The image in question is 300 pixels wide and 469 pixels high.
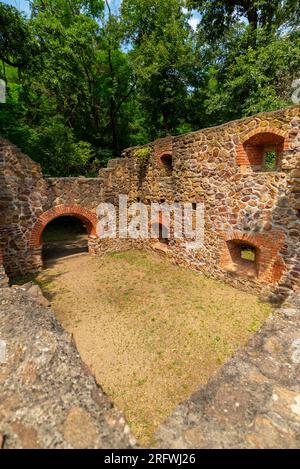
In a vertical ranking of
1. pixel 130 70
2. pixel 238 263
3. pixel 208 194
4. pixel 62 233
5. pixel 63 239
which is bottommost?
pixel 238 263

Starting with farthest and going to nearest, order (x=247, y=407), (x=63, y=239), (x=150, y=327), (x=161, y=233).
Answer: (x=63, y=239)
(x=161, y=233)
(x=150, y=327)
(x=247, y=407)

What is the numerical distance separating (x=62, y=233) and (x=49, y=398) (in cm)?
1235

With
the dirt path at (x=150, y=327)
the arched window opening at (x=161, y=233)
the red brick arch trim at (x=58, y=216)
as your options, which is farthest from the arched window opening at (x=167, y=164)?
the dirt path at (x=150, y=327)

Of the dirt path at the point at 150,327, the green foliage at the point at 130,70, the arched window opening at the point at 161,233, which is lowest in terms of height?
the dirt path at the point at 150,327

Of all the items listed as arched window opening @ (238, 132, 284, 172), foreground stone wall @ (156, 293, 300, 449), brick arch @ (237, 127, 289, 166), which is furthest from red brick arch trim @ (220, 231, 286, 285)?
foreground stone wall @ (156, 293, 300, 449)

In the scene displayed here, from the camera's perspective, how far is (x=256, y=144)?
5.60 metres

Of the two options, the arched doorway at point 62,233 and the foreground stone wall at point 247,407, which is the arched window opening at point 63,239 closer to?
the arched doorway at point 62,233

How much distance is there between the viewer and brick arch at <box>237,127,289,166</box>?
506 centimetres

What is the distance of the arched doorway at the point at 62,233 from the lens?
798cm

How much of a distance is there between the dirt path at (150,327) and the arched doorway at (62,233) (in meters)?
1.22

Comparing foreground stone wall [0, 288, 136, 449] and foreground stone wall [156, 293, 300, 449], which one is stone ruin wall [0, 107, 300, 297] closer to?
foreground stone wall [156, 293, 300, 449]

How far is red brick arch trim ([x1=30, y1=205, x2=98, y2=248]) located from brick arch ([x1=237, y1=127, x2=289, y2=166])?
5712mm

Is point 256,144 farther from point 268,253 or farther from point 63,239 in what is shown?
point 63,239

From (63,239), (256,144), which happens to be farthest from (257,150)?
(63,239)
